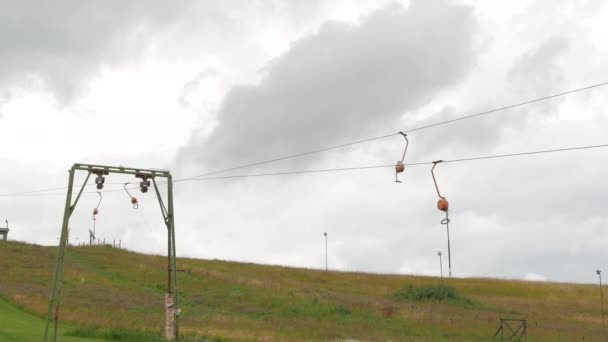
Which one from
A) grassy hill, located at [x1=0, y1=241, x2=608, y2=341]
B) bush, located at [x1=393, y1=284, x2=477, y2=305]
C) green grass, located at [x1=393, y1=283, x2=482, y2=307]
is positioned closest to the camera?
grassy hill, located at [x1=0, y1=241, x2=608, y2=341]

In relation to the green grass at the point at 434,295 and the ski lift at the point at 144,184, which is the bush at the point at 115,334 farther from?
the green grass at the point at 434,295

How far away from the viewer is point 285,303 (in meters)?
57.1

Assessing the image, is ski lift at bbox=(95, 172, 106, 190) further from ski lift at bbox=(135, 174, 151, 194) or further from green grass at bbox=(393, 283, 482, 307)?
green grass at bbox=(393, 283, 482, 307)

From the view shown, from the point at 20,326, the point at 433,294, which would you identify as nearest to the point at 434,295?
the point at 433,294

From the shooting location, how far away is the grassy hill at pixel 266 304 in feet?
134

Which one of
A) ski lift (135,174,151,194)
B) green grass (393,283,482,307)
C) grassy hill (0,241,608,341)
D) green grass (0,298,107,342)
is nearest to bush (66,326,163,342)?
grassy hill (0,241,608,341)

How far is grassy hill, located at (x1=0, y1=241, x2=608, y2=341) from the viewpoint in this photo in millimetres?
40719

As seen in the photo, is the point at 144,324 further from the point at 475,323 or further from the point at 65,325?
the point at 475,323

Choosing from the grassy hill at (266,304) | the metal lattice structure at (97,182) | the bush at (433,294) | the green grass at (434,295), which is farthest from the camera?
the bush at (433,294)

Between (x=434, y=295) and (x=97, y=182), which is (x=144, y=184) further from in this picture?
(x=434, y=295)

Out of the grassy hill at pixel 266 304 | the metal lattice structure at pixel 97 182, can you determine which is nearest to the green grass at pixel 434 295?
the grassy hill at pixel 266 304

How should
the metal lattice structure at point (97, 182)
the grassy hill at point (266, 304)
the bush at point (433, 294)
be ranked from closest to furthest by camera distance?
the metal lattice structure at point (97, 182)
the grassy hill at point (266, 304)
the bush at point (433, 294)

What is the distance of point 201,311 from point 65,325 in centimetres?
1604

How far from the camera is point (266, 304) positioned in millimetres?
57344
